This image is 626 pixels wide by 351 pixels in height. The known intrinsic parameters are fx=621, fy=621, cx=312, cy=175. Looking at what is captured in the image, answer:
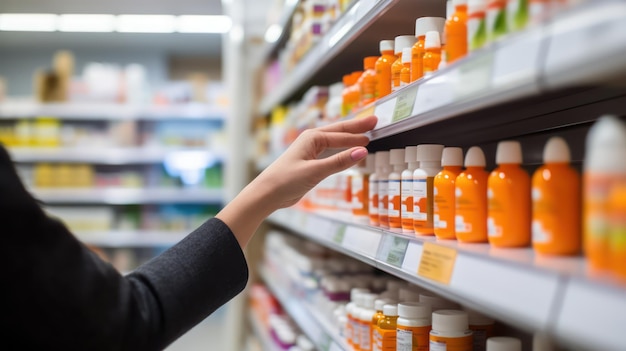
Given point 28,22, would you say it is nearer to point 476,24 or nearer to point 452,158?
point 452,158

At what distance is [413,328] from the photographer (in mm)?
1279

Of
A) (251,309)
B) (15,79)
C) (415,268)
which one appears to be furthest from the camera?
(15,79)

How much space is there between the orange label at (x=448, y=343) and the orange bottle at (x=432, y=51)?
51cm

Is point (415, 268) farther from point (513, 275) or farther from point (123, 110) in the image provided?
point (123, 110)

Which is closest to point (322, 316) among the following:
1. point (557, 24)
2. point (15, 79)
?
point (557, 24)

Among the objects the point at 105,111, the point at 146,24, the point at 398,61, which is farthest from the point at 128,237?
the point at 398,61

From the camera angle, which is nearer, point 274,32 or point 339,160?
point 339,160

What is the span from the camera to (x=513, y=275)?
77 cm

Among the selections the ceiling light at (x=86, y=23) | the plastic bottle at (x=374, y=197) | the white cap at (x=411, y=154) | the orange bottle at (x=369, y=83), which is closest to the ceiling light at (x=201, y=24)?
the ceiling light at (x=86, y=23)

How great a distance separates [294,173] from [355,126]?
0.23 meters

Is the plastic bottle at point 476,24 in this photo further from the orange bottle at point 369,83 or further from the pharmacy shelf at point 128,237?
the pharmacy shelf at point 128,237

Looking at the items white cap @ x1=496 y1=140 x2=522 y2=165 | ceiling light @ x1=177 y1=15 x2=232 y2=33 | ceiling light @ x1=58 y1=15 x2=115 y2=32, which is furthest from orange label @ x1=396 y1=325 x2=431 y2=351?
ceiling light @ x1=58 y1=15 x2=115 y2=32

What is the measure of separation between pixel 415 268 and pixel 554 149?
1.19 ft

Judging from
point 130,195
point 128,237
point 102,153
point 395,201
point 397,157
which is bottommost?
point 128,237
